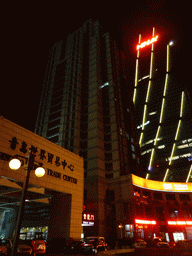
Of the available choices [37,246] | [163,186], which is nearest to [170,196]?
[163,186]

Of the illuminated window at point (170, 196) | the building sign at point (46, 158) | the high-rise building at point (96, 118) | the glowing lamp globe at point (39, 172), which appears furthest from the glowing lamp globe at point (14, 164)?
the illuminated window at point (170, 196)

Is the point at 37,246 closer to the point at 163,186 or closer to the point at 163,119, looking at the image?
the point at 163,186

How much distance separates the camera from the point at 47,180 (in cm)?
2161

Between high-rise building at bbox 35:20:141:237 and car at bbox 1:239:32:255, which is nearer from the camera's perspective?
car at bbox 1:239:32:255

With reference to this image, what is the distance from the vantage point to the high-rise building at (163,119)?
324 ft

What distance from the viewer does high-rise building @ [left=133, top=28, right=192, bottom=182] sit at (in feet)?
324

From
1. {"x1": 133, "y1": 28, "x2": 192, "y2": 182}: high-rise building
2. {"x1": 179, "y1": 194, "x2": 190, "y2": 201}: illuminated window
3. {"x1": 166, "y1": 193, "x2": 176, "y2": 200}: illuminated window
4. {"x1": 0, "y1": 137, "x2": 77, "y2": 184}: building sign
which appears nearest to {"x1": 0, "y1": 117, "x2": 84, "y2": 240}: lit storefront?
{"x1": 0, "y1": 137, "x2": 77, "y2": 184}: building sign

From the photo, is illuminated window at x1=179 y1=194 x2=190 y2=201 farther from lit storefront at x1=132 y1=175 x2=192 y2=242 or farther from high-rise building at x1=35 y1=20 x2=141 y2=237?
high-rise building at x1=35 y1=20 x2=141 y2=237

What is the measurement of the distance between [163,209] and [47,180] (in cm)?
3893

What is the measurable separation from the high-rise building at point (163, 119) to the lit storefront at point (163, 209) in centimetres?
4250

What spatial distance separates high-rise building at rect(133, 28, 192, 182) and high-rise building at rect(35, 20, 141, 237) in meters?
23.4

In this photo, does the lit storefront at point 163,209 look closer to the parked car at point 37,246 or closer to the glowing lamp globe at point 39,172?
the parked car at point 37,246

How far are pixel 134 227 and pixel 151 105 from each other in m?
89.5

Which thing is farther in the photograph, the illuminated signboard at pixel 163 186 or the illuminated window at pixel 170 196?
the illuminated window at pixel 170 196
